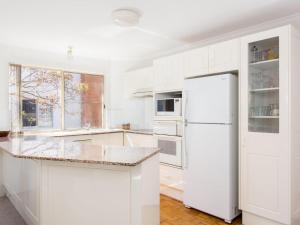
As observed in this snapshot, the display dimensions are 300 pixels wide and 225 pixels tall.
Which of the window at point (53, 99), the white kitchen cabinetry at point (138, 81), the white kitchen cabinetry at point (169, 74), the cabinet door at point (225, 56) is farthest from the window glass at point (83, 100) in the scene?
the cabinet door at point (225, 56)

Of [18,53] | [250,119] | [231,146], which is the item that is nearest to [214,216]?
[231,146]

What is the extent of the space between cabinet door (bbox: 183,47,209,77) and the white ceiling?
0.37 metres

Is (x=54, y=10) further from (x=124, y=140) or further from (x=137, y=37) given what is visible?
(x=124, y=140)

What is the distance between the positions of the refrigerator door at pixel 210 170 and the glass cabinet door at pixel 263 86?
34 cm

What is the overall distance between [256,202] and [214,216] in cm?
59

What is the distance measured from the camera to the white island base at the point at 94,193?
172 cm

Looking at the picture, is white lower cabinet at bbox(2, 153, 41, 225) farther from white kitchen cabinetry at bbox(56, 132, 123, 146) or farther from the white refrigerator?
the white refrigerator

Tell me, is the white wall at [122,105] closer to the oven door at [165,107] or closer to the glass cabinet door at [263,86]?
the oven door at [165,107]

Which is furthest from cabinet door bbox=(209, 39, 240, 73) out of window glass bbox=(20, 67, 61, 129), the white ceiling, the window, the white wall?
window glass bbox=(20, 67, 61, 129)

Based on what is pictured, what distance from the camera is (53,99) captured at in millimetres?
4461

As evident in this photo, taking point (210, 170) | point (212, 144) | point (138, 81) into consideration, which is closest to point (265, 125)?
point (212, 144)

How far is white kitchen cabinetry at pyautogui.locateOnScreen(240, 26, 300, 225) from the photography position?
2.26 meters

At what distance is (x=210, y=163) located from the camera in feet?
9.14

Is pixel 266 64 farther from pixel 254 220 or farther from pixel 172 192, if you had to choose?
pixel 172 192
